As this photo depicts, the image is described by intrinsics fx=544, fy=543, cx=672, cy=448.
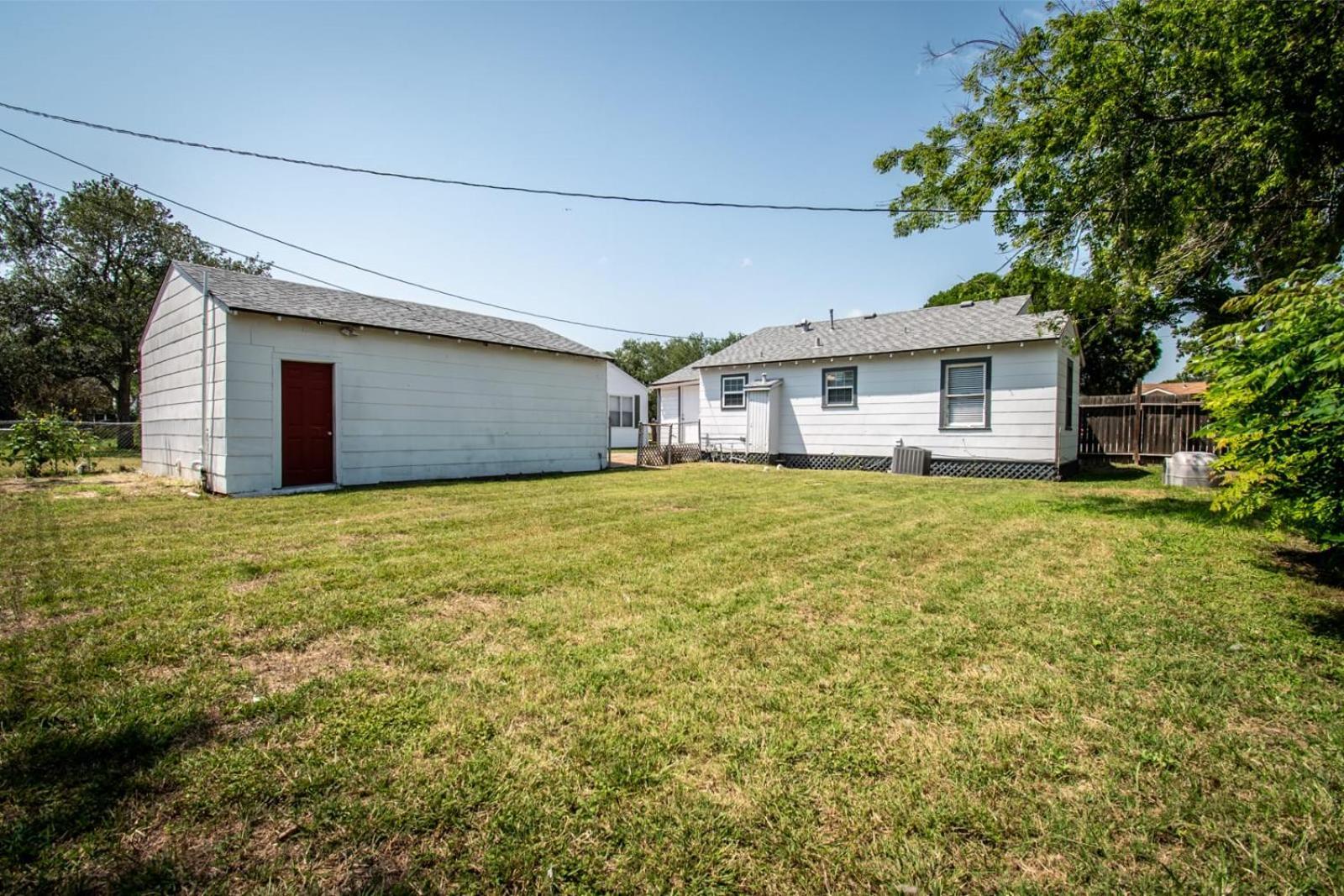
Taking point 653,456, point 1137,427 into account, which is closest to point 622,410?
point 653,456

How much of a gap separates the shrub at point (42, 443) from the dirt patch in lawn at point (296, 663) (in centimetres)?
1310

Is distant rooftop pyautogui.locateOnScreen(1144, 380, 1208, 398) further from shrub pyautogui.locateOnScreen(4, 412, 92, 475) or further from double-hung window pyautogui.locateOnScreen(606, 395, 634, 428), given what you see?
shrub pyautogui.locateOnScreen(4, 412, 92, 475)

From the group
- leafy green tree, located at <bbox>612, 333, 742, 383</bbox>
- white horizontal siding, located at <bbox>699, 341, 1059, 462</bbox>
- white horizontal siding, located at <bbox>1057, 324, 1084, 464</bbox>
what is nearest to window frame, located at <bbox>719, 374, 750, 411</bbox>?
white horizontal siding, located at <bbox>699, 341, 1059, 462</bbox>

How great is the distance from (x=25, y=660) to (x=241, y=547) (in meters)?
2.64

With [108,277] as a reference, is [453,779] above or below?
below

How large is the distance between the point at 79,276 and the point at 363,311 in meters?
25.9

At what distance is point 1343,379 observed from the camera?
3.21 m

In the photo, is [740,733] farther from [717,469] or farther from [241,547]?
[717,469]

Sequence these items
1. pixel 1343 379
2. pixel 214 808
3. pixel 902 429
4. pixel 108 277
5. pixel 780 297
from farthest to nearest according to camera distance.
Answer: pixel 108 277, pixel 780 297, pixel 902 429, pixel 1343 379, pixel 214 808

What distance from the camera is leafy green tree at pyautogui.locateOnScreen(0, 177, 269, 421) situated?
80.8 feet

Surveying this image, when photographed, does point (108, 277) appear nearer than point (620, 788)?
No

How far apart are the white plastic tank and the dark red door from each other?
16.0m

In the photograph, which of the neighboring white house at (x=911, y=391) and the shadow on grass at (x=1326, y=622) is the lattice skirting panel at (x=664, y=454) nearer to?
the neighboring white house at (x=911, y=391)

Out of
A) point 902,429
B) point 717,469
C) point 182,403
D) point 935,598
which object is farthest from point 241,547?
point 902,429
